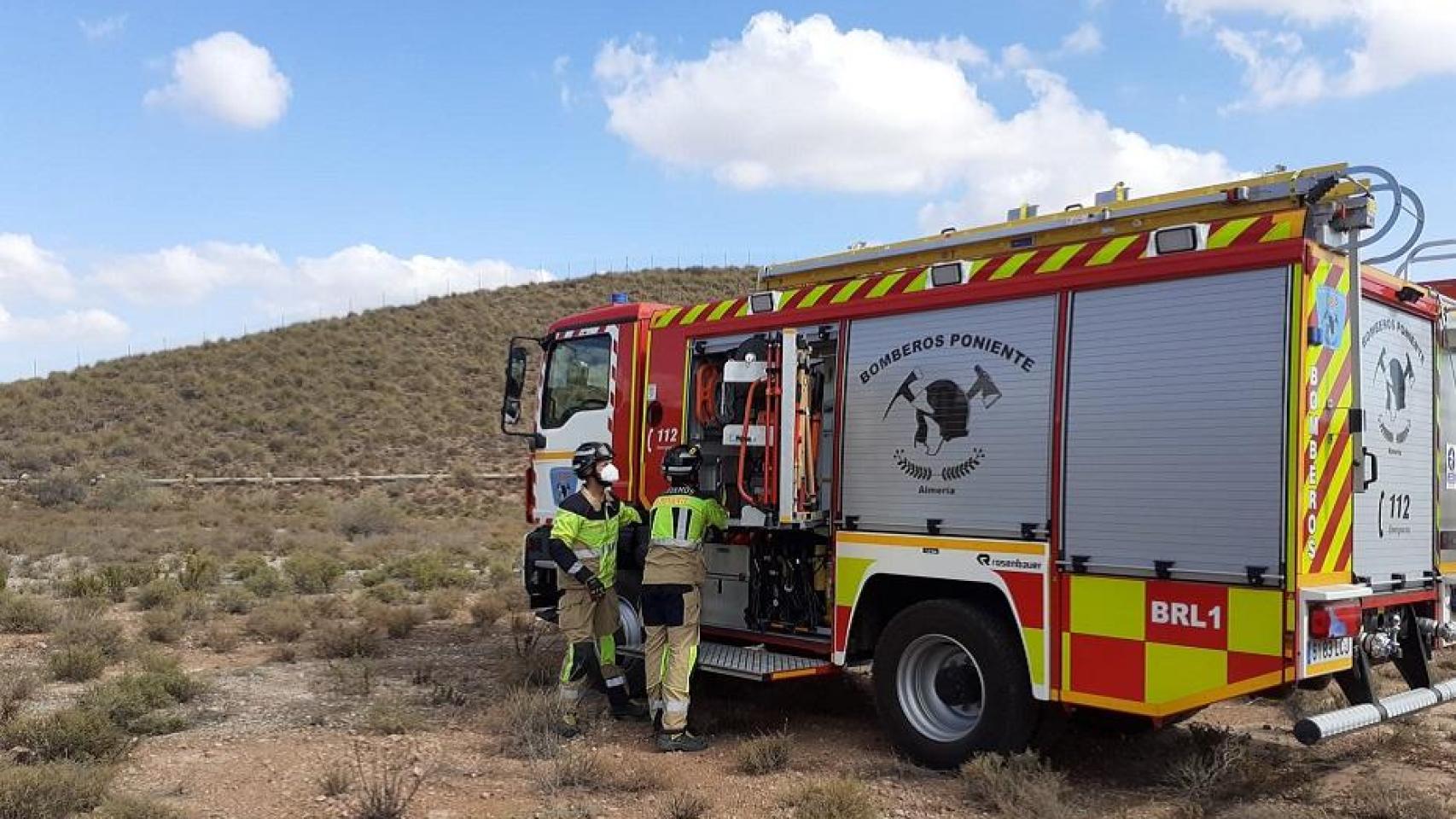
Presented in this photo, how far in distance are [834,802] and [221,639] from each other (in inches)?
288

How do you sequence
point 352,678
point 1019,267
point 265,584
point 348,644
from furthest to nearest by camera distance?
1. point 265,584
2. point 348,644
3. point 352,678
4. point 1019,267

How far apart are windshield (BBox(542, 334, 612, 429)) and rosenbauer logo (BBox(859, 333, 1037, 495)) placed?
2.77 m

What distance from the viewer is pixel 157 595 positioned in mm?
12836

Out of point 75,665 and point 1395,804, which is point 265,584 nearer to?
point 75,665

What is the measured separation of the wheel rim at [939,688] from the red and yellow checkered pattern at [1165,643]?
75 cm

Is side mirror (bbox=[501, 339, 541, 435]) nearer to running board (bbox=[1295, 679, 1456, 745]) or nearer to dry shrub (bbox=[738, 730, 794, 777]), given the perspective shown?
dry shrub (bbox=[738, 730, 794, 777])

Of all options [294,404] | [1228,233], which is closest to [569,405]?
[1228,233]

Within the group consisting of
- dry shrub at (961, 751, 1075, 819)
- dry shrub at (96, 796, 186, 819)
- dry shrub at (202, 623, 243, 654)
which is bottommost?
dry shrub at (202, 623, 243, 654)

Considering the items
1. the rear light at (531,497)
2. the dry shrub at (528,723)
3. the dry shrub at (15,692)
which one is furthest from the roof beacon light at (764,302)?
the dry shrub at (15,692)

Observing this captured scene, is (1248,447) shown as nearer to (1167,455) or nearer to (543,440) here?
(1167,455)

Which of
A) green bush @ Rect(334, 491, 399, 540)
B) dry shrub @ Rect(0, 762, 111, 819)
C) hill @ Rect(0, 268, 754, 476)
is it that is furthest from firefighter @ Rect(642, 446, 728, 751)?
hill @ Rect(0, 268, 754, 476)

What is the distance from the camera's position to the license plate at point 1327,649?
17.1 feet

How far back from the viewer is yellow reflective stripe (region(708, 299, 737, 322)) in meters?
8.02

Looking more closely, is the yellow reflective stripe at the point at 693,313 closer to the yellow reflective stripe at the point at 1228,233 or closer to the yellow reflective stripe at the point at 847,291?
the yellow reflective stripe at the point at 847,291
